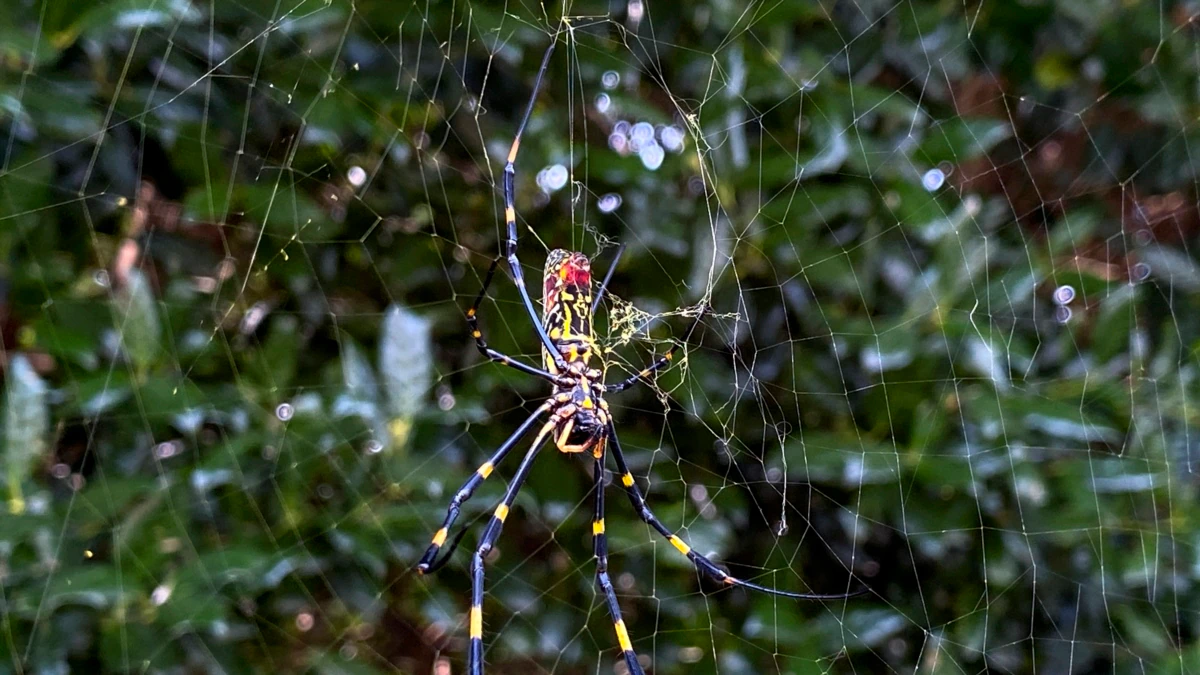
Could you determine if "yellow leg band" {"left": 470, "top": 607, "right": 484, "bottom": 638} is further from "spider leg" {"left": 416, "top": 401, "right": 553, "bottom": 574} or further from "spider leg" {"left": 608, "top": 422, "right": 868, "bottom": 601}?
"spider leg" {"left": 608, "top": 422, "right": 868, "bottom": 601}

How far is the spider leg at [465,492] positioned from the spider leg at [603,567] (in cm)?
9

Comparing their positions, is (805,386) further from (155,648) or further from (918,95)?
(155,648)

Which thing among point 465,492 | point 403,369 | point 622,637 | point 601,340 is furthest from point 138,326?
point 622,637

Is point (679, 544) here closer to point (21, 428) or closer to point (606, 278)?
point (606, 278)

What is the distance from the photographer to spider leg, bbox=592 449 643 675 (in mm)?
862

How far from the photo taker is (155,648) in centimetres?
84

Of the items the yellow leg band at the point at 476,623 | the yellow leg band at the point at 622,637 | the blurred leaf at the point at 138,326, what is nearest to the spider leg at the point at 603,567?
the yellow leg band at the point at 622,637

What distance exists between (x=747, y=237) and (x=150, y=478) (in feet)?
2.40

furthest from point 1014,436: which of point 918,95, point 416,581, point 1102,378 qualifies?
point 416,581

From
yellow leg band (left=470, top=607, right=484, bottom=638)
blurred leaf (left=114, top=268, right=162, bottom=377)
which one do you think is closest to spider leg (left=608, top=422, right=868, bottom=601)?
yellow leg band (left=470, top=607, right=484, bottom=638)

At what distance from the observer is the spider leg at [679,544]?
0.90 meters

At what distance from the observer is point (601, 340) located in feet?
3.09

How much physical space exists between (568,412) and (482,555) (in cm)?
18

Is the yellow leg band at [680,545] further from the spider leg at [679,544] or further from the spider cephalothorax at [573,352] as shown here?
the spider cephalothorax at [573,352]
